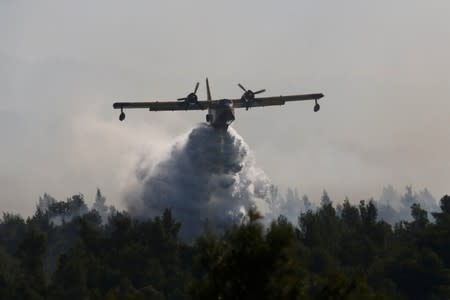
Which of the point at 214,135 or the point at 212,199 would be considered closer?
the point at 214,135

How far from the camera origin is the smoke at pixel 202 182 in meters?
110

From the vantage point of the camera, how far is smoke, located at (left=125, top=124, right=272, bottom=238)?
110125 mm

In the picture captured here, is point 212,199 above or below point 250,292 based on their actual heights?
above

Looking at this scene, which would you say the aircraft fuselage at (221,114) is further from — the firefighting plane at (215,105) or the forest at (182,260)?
the forest at (182,260)

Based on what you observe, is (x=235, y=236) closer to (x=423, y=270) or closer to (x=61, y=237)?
(x=423, y=270)

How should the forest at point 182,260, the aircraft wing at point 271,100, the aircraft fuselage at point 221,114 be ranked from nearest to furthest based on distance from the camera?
the forest at point 182,260, the aircraft fuselage at point 221,114, the aircraft wing at point 271,100

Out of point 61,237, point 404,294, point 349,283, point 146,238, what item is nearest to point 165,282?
point 146,238

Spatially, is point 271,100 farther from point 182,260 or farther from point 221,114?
point 182,260

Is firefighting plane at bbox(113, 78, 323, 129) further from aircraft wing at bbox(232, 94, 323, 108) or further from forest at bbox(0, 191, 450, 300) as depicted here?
forest at bbox(0, 191, 450, 300)

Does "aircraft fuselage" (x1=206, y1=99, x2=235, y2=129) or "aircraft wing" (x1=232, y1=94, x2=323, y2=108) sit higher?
"aircraft wing" (x1=232, y1=94, x2=323, y2=108)

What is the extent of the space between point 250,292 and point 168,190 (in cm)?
9053

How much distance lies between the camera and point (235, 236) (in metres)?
32.3

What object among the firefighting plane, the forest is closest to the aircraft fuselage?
the firefighting plane

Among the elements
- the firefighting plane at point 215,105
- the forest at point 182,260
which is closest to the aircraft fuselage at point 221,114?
the firefighting plane at point 215,105
